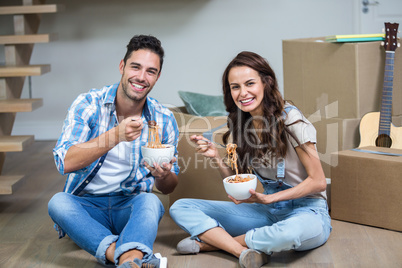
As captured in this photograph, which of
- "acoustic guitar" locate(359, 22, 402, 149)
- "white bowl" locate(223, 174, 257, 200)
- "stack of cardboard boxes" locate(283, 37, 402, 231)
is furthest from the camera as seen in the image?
"acoustic guitar" locate(359, 22, 402, 149)

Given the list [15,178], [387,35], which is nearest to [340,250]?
[387,35]

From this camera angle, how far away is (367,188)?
2.42 metres

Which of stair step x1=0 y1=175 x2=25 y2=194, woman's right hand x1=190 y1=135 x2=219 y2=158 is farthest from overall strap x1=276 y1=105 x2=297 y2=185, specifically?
stair step x1=0 y1=175 x2=25 y2=194

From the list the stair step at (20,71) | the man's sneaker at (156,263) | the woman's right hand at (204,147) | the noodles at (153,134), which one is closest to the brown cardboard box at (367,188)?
the woman's right hand at (204,147)

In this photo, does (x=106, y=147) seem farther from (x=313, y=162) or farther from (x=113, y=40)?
(x=113, y=40)

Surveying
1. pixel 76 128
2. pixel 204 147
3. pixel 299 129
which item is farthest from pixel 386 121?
pixel 76 128

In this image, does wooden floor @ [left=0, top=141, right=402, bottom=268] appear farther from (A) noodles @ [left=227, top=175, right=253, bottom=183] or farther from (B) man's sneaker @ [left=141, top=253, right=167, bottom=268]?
(A) noodles @ [left=227, top=175, right=253, bottom=183]

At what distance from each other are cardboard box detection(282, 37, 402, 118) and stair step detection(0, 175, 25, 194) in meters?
1.56

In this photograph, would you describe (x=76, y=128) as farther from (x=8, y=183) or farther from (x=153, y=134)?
(x=8, y=183)

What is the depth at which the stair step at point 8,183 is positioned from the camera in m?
2.76

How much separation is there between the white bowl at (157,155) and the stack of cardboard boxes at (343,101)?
0.86 metres

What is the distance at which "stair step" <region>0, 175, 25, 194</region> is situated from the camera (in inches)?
109

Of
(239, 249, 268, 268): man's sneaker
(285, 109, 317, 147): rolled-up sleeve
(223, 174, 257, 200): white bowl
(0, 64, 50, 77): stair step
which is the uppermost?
(0, 64, 50, 77): stair step

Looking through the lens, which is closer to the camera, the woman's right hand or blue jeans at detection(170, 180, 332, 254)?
blue jeans at detection(170, 180, 332, 254)
